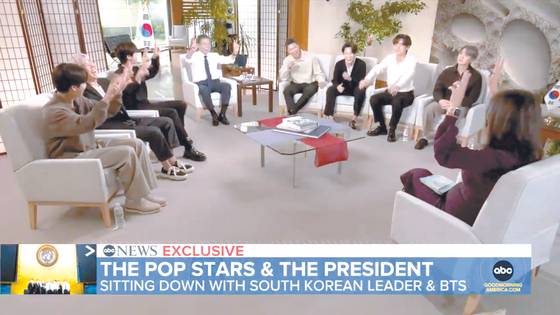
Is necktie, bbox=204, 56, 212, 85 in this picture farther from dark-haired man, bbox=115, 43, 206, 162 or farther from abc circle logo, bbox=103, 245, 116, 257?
abc circle logo, bbox=103, 245, 116, 257

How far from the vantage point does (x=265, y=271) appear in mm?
2332

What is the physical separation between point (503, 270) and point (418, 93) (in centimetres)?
343

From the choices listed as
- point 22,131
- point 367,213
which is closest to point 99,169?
point 22,131

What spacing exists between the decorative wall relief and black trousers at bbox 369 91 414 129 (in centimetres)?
128

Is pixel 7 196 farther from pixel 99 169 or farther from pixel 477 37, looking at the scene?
pixel 477 37

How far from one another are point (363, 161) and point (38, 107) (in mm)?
3043

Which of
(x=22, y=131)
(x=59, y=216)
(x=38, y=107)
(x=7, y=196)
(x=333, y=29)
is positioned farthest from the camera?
(x=333, y=29)

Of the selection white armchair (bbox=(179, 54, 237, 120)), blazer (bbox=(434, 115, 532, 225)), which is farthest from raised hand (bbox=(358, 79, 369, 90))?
blazer (bbox=(434, 115, 532, 225))

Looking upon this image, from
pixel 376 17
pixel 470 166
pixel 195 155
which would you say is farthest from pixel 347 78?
pixel 470 166

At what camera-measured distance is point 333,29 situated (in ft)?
22.2

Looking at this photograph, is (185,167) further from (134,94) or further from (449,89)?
(449,89)

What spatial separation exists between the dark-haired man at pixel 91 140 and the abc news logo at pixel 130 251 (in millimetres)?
671

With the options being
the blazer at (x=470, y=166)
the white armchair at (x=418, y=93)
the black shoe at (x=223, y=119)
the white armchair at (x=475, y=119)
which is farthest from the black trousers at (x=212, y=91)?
the blazer at (x=470, y=166)

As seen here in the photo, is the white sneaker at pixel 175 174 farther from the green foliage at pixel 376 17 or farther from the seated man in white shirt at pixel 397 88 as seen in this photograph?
the green foliage at pixel 376 17
